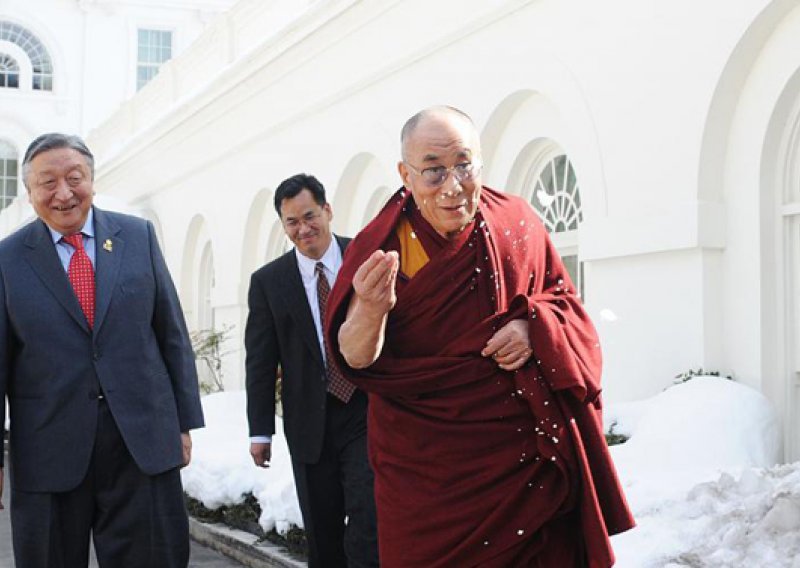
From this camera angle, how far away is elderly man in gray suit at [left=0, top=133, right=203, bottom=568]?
15.6 feet

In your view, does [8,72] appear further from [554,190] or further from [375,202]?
[554,190]

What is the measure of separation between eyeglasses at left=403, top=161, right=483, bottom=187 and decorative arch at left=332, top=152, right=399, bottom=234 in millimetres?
10364

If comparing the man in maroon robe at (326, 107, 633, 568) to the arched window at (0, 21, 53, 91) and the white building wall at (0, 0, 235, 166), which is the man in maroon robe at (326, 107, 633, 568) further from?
the arched window at (0, 21, 53, 91)

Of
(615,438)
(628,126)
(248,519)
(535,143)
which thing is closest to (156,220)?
(535,143)

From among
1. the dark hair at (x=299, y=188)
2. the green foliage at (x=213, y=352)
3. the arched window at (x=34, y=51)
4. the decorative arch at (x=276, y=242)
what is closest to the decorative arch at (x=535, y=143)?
the dark hair at (x=299, y=188)

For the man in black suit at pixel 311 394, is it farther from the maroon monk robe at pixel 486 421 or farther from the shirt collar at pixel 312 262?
the maroon monk robe at pixel 486 421

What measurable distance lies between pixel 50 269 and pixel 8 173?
38.1 meters

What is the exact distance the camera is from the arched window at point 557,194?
35.2 ft

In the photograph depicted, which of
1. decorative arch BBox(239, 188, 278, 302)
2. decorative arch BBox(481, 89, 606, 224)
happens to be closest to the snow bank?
decorative arch BBox(481, 89, 606, 224)

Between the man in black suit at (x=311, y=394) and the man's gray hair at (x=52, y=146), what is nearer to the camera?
the man's gray hair at (x=52, y=146)

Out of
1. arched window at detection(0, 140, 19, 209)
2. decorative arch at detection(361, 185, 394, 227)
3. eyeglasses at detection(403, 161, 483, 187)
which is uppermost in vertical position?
arched window at detection(0, 140, 19, 209)

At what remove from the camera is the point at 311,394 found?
573cm

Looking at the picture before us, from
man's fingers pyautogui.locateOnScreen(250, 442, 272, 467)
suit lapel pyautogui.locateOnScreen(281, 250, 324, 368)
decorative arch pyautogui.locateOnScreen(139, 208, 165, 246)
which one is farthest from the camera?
decorative arch pyautogui.locateOnScreen(139, 208, 165, 246)

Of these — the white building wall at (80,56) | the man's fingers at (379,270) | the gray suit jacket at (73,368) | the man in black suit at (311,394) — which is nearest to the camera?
the man's fingers at (379,270)
